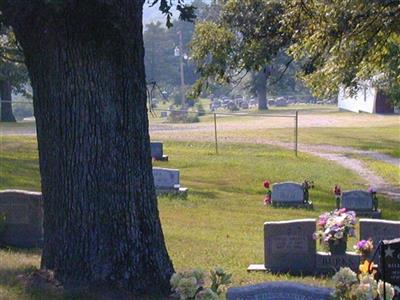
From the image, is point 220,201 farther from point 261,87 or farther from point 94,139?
point 261,87

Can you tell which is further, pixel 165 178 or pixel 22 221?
pixel 165 178

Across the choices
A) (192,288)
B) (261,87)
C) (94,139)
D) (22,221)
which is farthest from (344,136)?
(261,87)

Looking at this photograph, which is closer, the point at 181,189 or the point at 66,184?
the point at 66,184

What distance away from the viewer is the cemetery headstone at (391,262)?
263 inches

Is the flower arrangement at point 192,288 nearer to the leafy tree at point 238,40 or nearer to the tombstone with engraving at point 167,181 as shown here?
the tombstone with engraving at point 167,181

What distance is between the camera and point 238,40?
24203 millimetres

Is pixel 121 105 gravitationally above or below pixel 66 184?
above

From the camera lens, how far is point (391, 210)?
2177 cm

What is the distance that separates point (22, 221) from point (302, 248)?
3712 mm

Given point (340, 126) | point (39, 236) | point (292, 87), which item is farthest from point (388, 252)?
point (292, 87)

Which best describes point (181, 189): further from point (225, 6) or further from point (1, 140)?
point (1, 140)

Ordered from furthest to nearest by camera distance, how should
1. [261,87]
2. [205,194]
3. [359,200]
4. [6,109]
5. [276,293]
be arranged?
1. [261,87]
2. [6,109]
3. [205,194]
4. [359,200]
5. [276,293]

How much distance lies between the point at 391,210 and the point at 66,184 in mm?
14756

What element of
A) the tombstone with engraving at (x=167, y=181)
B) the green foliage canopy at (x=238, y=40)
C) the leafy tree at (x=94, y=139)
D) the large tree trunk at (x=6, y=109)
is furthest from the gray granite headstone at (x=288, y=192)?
the large tree trunk at (x=6, y=109)
